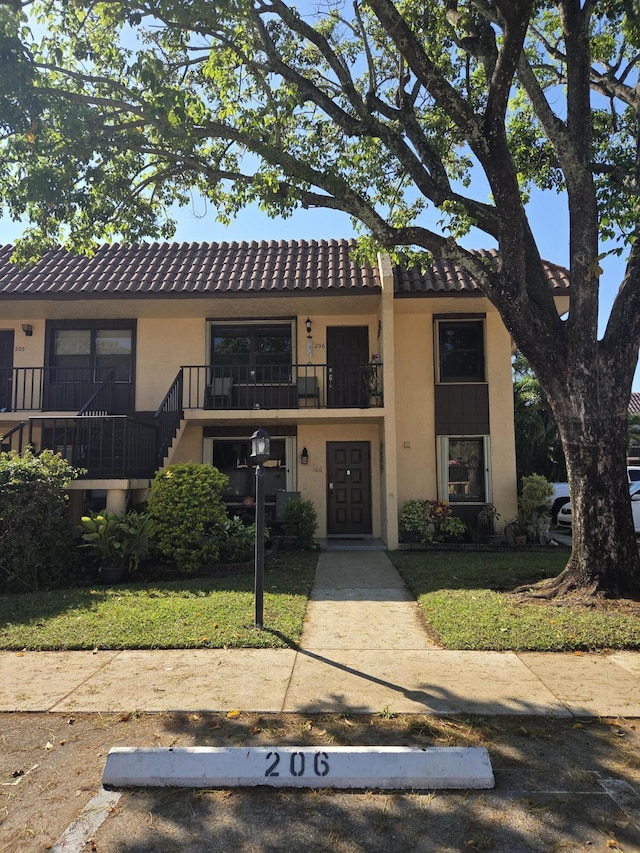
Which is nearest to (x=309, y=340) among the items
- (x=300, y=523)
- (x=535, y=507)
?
(x=300, y=523)

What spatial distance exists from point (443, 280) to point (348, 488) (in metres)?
5.17

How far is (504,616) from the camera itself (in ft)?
→ 20.0

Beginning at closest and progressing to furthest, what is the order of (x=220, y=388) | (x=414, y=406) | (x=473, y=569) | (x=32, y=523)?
1. (x=32, y=523)
2. (x=473, y=569)
3. (x=220, y=388)
4. (x=414, y=406)

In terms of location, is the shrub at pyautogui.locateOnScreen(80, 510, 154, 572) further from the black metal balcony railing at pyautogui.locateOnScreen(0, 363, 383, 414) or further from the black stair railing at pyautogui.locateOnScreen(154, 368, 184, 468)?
the black metal balcony railing at pyautogui.locateOnScreen(0, 363, 383, 414)

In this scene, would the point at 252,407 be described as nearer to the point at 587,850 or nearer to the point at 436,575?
the point at 436,575

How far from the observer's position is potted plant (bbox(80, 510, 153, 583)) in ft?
27.6

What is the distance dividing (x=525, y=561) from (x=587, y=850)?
7.64m

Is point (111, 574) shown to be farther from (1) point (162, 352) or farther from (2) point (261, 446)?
(1) point (162, 352)

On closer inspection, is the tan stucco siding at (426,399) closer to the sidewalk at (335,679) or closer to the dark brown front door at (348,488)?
the dark brown front door at (348,488)

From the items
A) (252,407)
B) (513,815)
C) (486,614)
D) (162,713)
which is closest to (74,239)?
(252,407)

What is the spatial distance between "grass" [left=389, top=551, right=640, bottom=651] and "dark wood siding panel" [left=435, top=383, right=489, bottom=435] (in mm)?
4097

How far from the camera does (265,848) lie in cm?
251

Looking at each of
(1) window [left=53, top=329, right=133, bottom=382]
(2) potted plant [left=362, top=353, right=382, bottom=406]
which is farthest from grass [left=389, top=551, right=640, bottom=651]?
(1) window [left=53, top=329, right=133, bottom=382]

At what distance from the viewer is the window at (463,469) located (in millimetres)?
12461
